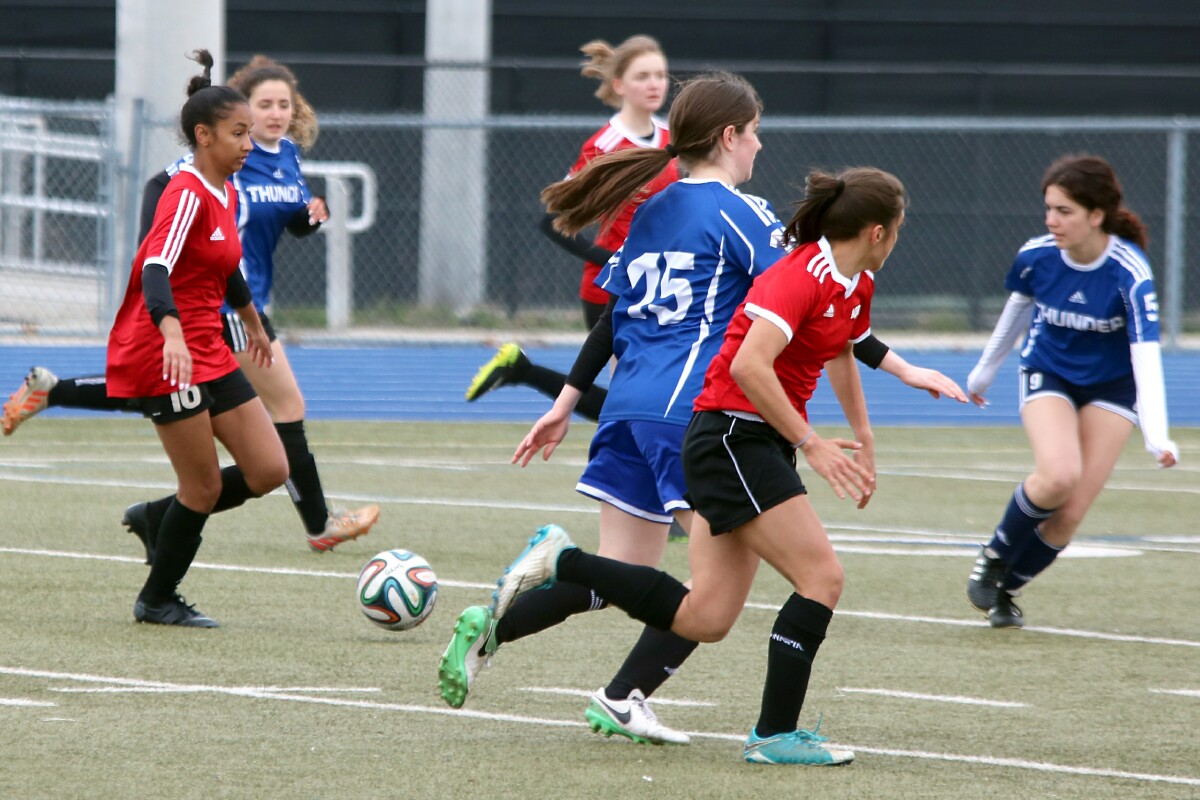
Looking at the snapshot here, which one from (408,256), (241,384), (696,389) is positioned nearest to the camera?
(696,389)

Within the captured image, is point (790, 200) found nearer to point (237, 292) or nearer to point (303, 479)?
point (303, 479)

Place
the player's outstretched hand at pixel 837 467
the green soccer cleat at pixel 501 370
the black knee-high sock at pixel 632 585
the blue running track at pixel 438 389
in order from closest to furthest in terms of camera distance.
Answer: the player's outstretched hand at pixel 837 467 → the black knee-high sock at pixel 632 585 → the green soccer cleat at pixel 501 370 → the blue running track at pixel 438 389

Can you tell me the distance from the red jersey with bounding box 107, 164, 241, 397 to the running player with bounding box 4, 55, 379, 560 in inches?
45.4

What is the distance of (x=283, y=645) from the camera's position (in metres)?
6.05

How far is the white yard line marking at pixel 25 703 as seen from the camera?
5102mm

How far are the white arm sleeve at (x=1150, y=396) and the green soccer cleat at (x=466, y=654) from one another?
2.66 metres

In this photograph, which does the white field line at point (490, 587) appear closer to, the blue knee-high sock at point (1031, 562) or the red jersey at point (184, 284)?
the blue knee-high sock at point (1031, 562)

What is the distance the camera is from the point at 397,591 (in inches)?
233

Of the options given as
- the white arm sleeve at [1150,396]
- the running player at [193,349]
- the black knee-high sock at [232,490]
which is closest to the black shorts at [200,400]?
the running player at [193,349]

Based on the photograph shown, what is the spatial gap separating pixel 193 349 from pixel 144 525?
112 centimetres

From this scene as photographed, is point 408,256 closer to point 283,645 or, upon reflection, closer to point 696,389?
point 283,645

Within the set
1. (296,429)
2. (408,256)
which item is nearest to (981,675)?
(296,429)

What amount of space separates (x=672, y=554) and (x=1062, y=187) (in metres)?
2.41

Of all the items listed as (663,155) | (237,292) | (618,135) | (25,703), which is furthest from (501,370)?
(25,703)
